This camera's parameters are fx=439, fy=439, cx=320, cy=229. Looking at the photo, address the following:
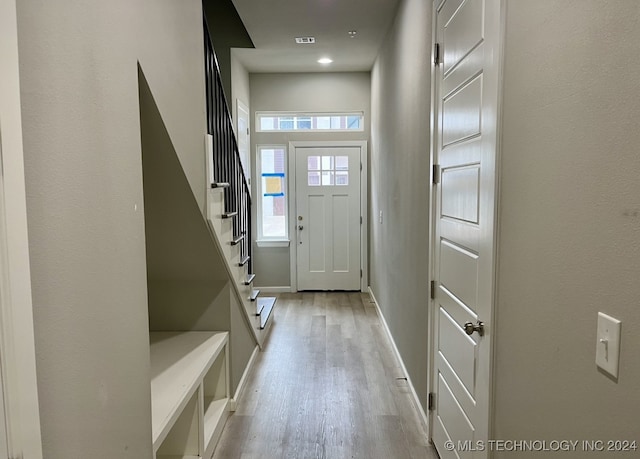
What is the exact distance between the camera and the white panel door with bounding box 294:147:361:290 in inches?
238

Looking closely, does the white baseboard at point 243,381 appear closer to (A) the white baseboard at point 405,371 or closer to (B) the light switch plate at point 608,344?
(A) the white baseboard at point 405,371

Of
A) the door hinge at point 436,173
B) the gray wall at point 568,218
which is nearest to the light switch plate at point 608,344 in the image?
the gray wall at point 568,218

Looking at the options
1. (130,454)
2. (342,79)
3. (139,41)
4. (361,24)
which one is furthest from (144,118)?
(342,79)

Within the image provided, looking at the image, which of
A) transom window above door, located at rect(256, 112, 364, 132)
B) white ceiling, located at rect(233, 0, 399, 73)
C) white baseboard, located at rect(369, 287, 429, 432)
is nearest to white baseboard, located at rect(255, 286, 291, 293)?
white baseboard, located at rect(369, 287, 429, 432)

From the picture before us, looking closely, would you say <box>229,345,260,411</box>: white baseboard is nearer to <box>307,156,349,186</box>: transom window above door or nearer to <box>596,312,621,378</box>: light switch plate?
<box>596,312,621,378</box>: light switch plate

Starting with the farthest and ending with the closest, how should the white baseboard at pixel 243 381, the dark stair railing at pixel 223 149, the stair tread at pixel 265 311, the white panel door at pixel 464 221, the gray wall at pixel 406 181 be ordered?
the stair tread at pixel 265 311, the white baseboard at pixel 243 381, the gray wall at pixel 406 181, the dark stair railing at pixel 223 149, the white panel door at pixel 464 221

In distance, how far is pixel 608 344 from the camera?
0.86 metres

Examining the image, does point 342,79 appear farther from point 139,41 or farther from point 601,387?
point 601,387

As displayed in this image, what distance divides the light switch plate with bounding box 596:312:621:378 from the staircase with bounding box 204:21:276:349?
178cm

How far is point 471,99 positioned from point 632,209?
3.43ft

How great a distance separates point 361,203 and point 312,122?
1303mm

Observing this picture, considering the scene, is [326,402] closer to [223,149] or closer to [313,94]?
[223,149]

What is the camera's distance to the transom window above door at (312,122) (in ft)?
19.8

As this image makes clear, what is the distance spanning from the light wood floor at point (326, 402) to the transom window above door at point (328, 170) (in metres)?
2.15
